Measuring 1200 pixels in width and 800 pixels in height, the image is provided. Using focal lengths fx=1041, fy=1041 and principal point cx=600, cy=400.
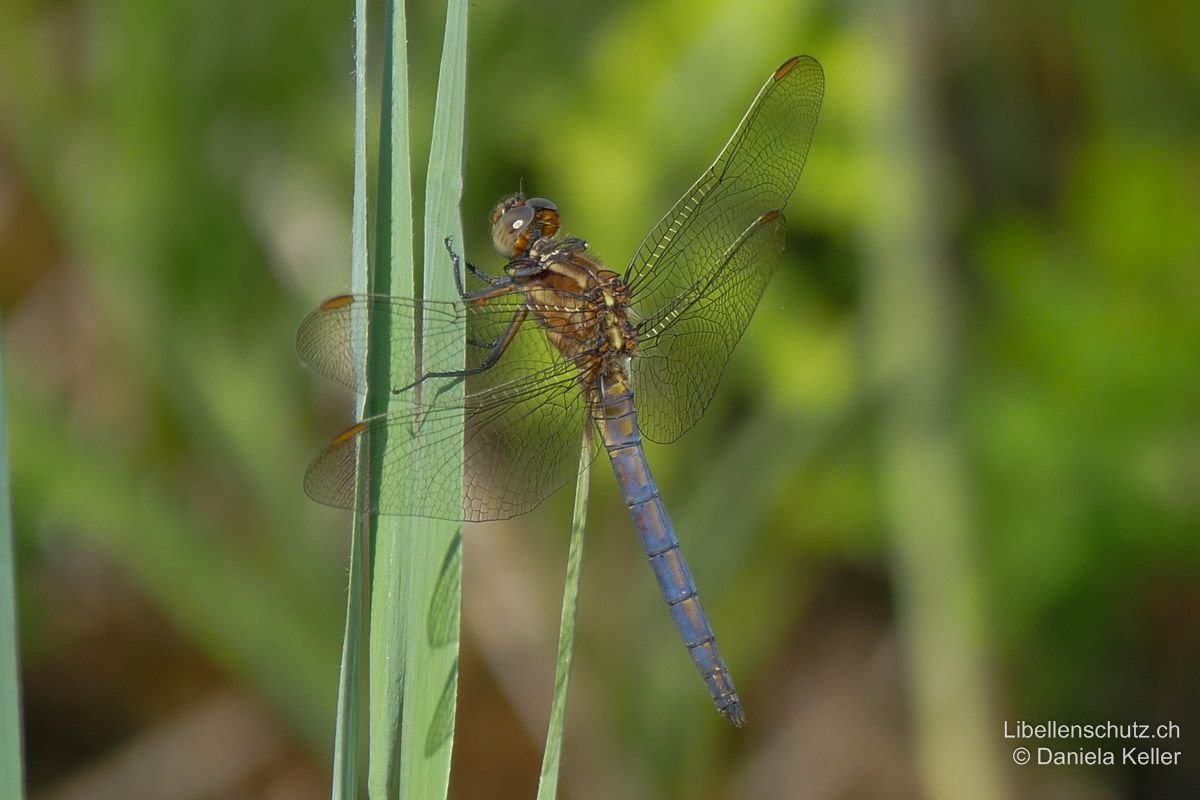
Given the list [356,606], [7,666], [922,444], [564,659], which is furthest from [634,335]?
[7,666]

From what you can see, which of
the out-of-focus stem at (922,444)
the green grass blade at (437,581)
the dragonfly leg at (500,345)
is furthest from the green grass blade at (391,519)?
the out-of-focus stem at (922,444)

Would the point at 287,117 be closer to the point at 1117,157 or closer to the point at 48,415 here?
the point at 48,415

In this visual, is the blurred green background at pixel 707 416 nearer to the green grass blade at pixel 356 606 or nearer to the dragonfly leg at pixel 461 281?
the dragonfly leg at pixel 461 281

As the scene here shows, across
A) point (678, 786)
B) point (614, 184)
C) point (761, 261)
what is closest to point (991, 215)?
point (614, 184)

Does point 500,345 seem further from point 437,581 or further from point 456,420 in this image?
point 437,581

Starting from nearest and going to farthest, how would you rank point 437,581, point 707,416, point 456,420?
point 437,581 → point 456,420 → point 707,416

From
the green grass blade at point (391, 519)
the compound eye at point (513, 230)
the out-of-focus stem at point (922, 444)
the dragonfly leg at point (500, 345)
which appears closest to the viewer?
the green grass blade at point (391, 519)
